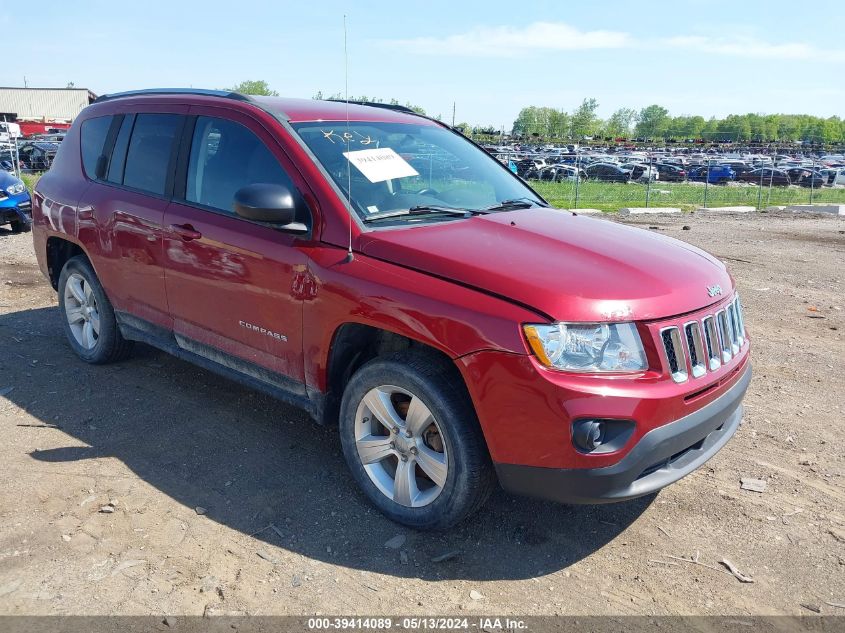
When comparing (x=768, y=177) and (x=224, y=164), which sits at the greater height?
(x=224, y=164)

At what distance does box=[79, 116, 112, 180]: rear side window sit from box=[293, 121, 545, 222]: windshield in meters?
2.05

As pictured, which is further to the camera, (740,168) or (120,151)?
(740,168)

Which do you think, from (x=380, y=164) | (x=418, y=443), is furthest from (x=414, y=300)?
(x=380, y=164)

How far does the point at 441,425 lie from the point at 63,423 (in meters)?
2.71

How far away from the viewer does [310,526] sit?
3389mm

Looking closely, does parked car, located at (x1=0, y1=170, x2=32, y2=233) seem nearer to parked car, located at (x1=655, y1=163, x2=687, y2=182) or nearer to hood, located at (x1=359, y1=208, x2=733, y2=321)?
hood, located at (x1=359, y1=208, x2=733, y2=321)

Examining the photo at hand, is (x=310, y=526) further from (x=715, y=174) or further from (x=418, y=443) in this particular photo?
(x=715, y=174)

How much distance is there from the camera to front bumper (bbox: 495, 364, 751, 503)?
2.82m

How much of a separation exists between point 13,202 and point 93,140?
7192 millimetres

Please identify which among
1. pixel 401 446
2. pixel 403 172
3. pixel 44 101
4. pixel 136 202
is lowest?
pixel 401 446

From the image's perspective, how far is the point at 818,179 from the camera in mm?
35875

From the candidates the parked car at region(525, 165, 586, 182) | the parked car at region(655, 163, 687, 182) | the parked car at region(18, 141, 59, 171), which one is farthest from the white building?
the parked car at region(655, 163, 687, 182)

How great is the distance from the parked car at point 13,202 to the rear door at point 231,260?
27.7 ft

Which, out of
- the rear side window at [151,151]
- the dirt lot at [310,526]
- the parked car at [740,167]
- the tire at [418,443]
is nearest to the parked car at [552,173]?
the parked car at [740,167]
